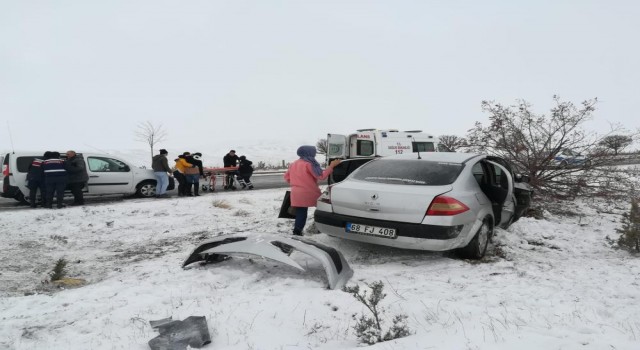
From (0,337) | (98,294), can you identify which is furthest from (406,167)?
(0,337)

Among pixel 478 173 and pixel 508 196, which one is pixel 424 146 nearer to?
pixel 508 196

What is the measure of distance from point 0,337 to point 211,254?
226cm

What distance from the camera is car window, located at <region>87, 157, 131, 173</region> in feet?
38.6

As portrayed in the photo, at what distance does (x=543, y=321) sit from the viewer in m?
3.37

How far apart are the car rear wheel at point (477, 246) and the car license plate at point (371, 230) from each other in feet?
3.35

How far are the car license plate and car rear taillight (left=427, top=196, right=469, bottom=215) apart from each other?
0.50 m

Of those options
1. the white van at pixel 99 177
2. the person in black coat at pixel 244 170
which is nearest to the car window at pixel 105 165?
the white van at pixel 99 177

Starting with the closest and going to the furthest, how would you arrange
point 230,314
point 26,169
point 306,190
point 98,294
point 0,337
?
1. point 0,337
2. point 230,314
3. point 98,294
4. point 306,190
5. point 26,169

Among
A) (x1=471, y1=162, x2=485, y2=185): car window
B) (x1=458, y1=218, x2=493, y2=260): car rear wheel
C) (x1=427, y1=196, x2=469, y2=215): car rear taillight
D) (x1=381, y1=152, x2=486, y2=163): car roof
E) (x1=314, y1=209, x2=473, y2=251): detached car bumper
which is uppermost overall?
(x1=381, y1=152, x2=486, y2=163): car roof

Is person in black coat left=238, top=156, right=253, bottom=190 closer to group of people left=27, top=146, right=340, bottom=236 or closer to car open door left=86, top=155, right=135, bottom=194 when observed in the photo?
group of people left=27, top=146, right=340, bottom=236

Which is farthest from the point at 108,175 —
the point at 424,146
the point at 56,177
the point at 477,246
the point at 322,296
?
the point at 424,146

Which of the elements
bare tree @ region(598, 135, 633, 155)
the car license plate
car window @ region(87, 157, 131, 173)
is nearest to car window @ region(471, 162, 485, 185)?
the car license plate

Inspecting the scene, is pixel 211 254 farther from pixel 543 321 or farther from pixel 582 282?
pixel 582 282

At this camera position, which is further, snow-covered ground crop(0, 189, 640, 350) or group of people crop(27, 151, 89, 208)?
group of people crop(27, 151, 89, 208)
